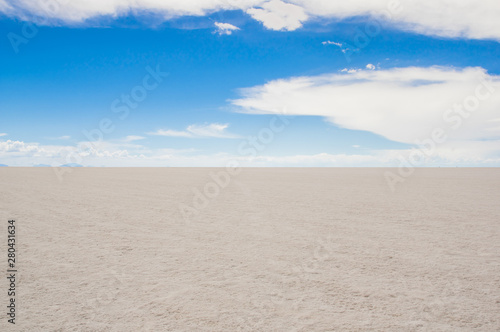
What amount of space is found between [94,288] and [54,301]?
21.8 inches

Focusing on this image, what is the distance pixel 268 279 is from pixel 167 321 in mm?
1901

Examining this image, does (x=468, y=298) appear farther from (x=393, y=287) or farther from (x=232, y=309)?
(x=232, y=309)

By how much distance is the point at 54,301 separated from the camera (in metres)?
4.30

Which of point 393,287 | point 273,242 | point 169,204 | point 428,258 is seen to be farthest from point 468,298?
point 169,204

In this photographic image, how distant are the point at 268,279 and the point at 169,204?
9596 millimetres

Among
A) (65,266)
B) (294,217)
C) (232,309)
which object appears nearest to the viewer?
(232,309)

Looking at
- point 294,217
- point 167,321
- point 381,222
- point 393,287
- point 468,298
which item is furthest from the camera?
point 294,217

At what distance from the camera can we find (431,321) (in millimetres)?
3828

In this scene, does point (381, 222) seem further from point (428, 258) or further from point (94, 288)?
point (94, 288)

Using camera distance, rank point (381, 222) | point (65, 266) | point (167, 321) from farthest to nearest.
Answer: point (381, 222)
point (65, 266)
point (167, 321)

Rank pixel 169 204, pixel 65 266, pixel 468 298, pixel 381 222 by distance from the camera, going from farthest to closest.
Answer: pixel 169 204, pixel 381 222, pixel 65 266, pixel 468 298

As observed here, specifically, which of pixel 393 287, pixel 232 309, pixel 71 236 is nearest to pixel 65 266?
pixel 71 236

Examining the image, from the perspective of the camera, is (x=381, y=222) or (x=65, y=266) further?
(x=381, y=222)

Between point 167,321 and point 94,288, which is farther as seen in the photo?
point 94,288
